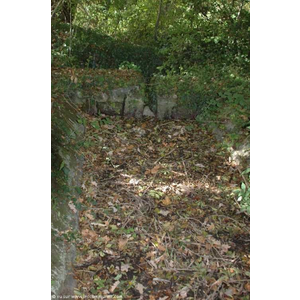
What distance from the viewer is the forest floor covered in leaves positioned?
2.64m

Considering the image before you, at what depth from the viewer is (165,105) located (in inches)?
227

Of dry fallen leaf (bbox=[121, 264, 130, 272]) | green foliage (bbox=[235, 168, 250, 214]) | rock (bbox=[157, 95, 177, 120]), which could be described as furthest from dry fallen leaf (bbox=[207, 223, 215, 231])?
rock (bbox=[157, 95, 177, 120])

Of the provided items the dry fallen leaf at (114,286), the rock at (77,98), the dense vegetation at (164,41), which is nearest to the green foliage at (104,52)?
the dense vegetation at (164,41)

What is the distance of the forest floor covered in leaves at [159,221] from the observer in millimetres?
2637

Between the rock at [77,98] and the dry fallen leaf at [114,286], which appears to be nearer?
the dry fallen leaf at [114,286]

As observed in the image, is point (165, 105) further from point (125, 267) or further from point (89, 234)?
point (125, 267)

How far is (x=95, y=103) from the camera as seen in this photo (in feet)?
17.9

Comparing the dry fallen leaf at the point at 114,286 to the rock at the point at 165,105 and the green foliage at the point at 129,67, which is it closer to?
the rock at the point at 165,105

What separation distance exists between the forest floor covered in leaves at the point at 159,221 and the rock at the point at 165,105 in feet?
2.47

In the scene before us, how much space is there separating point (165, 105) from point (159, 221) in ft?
9.12

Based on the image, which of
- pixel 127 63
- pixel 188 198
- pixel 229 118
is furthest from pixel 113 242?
pixel 127 63

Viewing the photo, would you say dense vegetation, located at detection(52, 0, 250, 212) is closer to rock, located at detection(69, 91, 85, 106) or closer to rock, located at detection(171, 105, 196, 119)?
rock, located at detection(171, 105, 196, 119)

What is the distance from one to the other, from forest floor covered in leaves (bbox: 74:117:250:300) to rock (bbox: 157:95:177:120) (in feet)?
2.47
